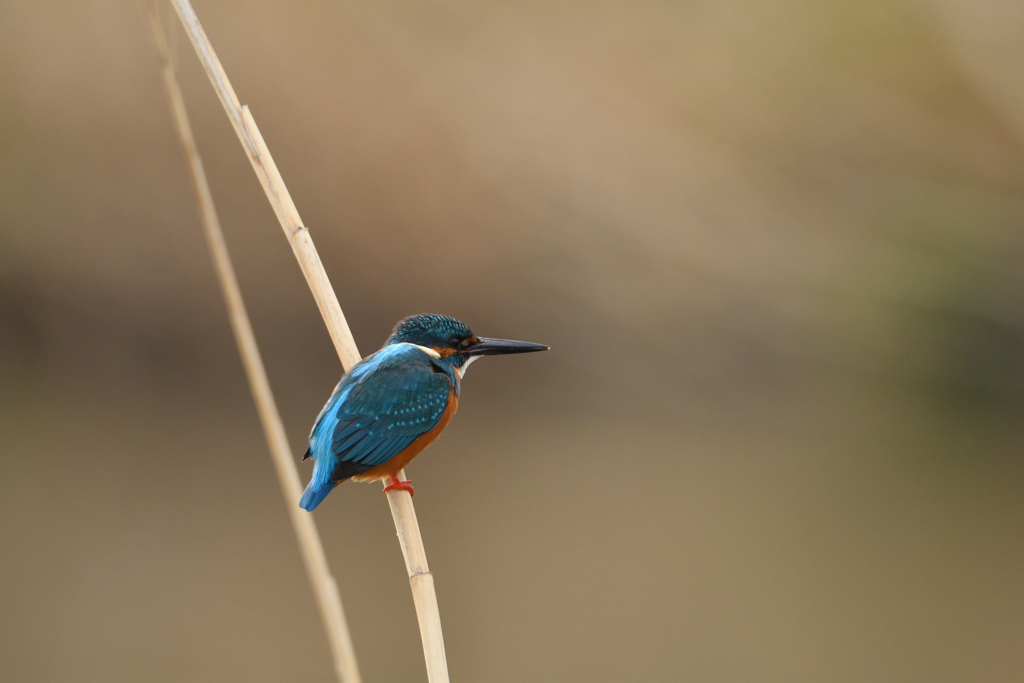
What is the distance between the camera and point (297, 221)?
117cm

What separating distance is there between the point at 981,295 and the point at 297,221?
362cm

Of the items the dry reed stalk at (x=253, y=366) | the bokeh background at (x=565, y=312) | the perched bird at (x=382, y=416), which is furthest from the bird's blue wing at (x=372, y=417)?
the bokeh background at (x=565, y=312)

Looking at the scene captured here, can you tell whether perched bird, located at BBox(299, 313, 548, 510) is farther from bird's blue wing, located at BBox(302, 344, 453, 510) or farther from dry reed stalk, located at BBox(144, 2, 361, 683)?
dry reed stalk, located at BBox(144, 2, 361, 683)

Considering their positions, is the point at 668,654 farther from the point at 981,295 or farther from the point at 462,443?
the point at 981,295

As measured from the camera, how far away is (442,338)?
1529 mm

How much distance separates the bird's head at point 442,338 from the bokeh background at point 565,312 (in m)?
1.53

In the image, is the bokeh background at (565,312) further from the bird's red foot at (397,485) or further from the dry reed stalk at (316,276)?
the dry reed stalk at (316,276)

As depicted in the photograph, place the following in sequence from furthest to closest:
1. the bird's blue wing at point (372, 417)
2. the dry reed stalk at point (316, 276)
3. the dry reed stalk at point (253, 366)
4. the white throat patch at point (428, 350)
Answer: the white throat patch at point (428, 350), the bird's blue wing at point (372, 417), the dry reed stalk at point (316, 276), the dry reed stalk at point (253, 366)

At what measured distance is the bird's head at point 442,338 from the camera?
1507mm

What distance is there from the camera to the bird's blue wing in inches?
47.4

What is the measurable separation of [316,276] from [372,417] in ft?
0.79

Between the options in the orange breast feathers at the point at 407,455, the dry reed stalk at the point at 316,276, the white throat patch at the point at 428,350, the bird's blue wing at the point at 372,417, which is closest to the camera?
the dry reed stalk at the point at 316,276

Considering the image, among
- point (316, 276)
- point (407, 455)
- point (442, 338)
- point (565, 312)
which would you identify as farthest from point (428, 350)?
point (565, 312)

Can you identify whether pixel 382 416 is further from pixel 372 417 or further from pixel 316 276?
pixel 316 276
